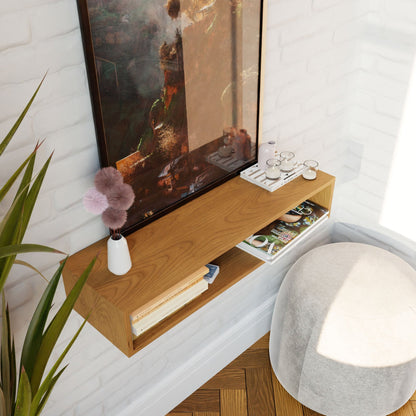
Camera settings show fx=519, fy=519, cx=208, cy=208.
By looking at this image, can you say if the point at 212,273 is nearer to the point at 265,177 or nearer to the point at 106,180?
the point at 265,177

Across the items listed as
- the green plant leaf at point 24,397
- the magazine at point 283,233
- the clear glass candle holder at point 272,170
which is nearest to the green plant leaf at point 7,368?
the green plant leaf at point 24,397

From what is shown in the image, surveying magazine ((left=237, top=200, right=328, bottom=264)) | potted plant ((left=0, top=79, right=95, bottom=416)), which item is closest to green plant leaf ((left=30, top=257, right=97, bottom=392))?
potted plant ((left=0, top=79, right=95, bottom=416))

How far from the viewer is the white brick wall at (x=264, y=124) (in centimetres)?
114

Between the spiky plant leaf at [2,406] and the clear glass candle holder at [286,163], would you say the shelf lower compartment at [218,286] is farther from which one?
the spiky plant leaf at [2,406]

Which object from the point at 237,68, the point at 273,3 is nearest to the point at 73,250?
the point at 237,68

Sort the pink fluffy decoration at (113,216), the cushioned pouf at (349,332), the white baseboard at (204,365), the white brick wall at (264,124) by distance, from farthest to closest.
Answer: the white baseboard at (204,365) < the cushioned pouf at (349,332) < the pink fluffy decoration at (113,216) < the white brick wall at (264,124)

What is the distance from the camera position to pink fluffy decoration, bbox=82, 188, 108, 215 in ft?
3.96

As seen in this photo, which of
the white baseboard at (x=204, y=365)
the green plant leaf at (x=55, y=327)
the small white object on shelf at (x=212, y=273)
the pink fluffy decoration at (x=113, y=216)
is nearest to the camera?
the green plant leaf at (x=55, y=327)

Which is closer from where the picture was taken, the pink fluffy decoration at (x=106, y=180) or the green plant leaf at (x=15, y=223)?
the green plant leaf at (x=15, y=223)

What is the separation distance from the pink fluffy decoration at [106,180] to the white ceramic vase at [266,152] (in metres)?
0.67

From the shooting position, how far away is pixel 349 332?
6.07 feet

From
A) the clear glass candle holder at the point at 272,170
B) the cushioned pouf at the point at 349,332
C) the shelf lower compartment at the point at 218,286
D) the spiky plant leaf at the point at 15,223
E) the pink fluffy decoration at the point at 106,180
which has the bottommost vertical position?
the cushioned pouf at the point at 349,332

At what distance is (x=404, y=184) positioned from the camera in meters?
2.29

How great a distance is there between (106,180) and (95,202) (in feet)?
0.19
